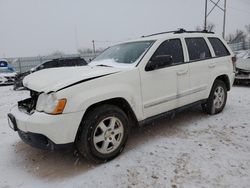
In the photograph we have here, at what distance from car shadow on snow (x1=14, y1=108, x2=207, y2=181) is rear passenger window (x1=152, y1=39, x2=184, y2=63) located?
1.31m

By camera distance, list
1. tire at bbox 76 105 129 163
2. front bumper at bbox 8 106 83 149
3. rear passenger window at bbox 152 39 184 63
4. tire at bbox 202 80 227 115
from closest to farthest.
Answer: front bumper at bbox 8 106 83 149 < tire at bbox 76 105 129 163 < rear passenger window at bbox 152 39 184 63 < tire at bbox 202 80 227 115

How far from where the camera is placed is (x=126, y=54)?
13.3 feet

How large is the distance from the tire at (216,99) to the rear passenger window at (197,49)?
0.71 meters

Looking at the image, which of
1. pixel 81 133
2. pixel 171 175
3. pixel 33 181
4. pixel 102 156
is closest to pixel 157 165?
pixel 171 175

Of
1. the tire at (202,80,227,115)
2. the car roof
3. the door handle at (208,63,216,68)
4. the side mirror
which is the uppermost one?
the car roof

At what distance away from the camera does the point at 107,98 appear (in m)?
3.13

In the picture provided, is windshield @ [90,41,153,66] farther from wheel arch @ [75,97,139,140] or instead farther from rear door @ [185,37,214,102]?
rear door @ [185,37,214,102]

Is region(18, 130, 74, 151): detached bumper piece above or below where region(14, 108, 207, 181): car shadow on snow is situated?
above

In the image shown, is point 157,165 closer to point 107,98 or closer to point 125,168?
point 125,168

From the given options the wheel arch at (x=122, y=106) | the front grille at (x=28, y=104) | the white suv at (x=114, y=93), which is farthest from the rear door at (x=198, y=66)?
the front grille at (x=28, y=104)

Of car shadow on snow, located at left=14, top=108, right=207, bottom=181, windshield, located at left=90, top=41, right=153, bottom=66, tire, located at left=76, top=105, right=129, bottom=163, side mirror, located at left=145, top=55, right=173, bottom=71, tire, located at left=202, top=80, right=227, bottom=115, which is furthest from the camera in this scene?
tire, located at left=202, top=80, right=227, bottom=115

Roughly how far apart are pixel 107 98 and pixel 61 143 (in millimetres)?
820

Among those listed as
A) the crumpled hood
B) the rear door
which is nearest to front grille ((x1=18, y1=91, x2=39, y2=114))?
the crumpled hood

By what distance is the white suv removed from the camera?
2.85 metres
